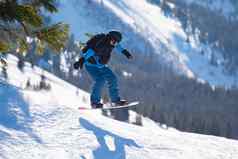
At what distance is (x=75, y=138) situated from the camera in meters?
16.3

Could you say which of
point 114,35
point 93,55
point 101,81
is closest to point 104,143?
point 93,55

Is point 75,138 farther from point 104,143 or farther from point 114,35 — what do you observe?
point 114,35

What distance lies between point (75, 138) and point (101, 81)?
3.74 meters

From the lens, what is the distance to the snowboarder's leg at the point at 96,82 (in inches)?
765

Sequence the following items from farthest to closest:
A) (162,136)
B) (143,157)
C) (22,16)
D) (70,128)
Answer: (162,136) → (70,128) → (143,157) → (22,16)

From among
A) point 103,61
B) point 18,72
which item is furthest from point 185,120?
point 103,61

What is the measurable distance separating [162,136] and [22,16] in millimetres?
6154

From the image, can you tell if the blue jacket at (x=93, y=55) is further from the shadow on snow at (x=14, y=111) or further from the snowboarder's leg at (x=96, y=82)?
the shadow on snow at (x=14, y=111)

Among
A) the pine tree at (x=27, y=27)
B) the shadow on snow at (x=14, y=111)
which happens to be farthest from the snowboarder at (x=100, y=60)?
the pine tree at (x=27, y=27)

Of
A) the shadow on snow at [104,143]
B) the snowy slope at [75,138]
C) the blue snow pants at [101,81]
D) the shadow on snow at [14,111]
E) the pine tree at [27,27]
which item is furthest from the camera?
the blue snow pants at [101,81]

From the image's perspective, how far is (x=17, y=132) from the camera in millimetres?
15898

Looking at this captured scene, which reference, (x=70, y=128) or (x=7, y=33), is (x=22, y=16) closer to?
(x=7, y=33)

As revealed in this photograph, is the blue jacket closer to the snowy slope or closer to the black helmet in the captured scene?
the black helmet

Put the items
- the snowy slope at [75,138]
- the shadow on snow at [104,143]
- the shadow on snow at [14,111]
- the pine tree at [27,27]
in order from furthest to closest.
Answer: the shadow on snow at [14,111] → the shadow on snow at [104,143] → the snowy slope at [75,138] → the pine tree at [27,27]
